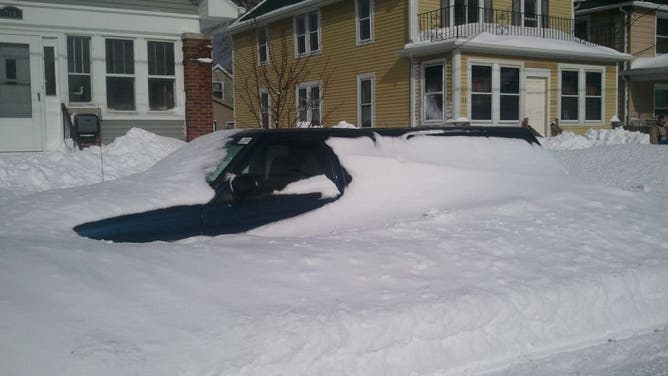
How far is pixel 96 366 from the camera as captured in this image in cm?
369

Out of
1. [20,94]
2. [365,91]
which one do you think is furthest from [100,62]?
[365,91]

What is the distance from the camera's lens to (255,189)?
5816 millimetres

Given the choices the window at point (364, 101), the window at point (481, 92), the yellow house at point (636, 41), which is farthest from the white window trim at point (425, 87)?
the yellow house at point (636, 41)

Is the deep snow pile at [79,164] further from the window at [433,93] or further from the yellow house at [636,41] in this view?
the yellow house at [636,41]

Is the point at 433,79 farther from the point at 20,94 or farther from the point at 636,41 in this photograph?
the point at 20,94

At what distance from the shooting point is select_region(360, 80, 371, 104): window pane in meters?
24.4

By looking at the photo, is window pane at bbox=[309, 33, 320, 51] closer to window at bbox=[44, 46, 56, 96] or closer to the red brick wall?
the red brick wall

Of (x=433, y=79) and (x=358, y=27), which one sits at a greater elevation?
(x=358, y=27)

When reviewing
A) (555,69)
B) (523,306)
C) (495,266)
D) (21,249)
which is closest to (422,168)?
(495,266)

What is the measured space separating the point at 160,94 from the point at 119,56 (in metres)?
1.23

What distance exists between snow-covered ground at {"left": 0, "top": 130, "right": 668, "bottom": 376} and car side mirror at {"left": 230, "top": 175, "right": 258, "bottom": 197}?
218 mm

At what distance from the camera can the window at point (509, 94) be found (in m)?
22.3

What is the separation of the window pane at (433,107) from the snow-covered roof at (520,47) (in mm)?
1446

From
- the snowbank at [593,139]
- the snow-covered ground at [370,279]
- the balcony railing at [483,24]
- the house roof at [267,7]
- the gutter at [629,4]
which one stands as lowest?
the snow-covered ground at [370,279]
